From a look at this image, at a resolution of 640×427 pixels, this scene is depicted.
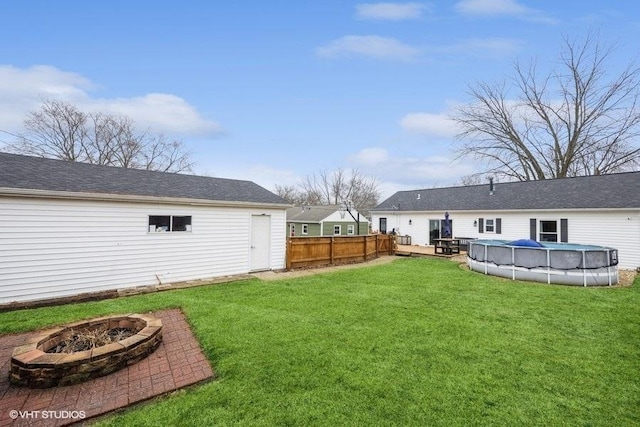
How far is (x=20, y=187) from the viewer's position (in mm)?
6586

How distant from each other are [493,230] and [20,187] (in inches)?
794

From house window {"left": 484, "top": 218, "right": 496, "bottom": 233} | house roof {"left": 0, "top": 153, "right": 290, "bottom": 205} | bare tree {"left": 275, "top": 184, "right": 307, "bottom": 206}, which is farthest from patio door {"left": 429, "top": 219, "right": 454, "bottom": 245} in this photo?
bare tree {"left": 275, "top": 184, "right": 307, "bottom": 206}

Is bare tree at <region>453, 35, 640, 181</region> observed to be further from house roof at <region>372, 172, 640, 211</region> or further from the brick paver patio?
the brick paver patio

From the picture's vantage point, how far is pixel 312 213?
28.8 metres

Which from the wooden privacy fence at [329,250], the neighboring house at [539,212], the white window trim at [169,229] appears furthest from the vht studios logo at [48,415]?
the neighboring house at [539,212]

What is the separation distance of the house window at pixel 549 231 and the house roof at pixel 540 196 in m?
0.85

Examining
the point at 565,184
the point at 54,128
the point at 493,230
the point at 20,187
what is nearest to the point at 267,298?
the point at 20,187

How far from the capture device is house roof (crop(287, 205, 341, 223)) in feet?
89.4

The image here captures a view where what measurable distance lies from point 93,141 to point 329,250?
72.4 ft

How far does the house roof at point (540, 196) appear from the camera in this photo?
42.9 feet

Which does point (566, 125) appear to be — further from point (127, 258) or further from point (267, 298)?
point (127, 258)

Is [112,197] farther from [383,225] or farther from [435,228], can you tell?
[383,225]

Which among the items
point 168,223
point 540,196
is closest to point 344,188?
point 540,196

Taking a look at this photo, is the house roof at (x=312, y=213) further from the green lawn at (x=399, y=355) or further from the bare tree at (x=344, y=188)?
the green lawn at (x=399, y=355)
